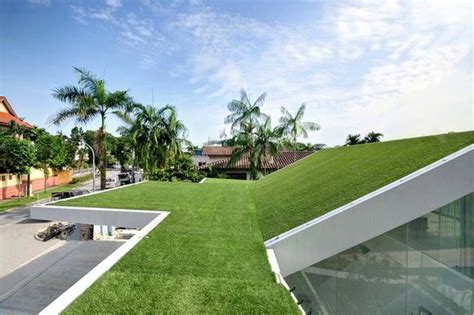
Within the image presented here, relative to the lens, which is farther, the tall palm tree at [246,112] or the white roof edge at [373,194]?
the tall palm tree at [246,112]

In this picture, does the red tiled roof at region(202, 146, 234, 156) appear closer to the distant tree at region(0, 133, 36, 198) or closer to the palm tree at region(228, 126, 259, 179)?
the palm tree at region(228, 126, 259, 179)

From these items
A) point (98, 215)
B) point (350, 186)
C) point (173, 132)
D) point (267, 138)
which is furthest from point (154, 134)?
point (350, 186)

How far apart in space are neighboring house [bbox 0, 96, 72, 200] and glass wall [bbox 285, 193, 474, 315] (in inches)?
1194

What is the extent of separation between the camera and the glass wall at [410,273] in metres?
4.73

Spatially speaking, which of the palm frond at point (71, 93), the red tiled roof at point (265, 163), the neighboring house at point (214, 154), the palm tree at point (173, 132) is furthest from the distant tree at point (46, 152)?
the neighboring house at point (214, 154)

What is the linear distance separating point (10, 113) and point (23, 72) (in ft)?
102

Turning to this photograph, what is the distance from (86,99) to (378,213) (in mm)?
16364

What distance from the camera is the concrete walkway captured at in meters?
9.21

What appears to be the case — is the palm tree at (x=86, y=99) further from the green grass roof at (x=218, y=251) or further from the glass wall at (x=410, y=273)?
the glass wall at (x=410, y=273)

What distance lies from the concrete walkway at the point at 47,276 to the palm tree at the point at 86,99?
5.50m

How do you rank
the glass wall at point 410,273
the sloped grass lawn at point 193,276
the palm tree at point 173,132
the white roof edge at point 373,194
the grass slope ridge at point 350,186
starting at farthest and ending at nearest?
the palm tree at point 173,132 → the grass slope ridge at point 350,186 → the white roof edge at point 373,194 → the glass wall at point 410,273 → the sloped grass lawn at point 193,276

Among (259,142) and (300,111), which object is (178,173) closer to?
(259,142)

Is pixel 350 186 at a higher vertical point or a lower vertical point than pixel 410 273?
higher

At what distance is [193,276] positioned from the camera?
15.0ft
